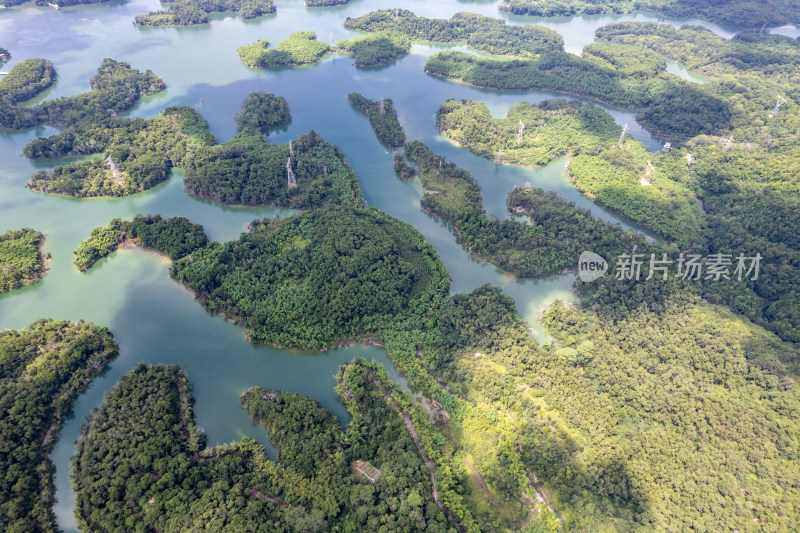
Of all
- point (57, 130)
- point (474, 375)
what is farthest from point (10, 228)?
point (474, 375)

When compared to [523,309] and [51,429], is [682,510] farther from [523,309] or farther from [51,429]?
[51,429]

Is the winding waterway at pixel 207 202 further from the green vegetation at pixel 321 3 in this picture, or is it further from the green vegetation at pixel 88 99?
the green vegetation at pixel 321 3

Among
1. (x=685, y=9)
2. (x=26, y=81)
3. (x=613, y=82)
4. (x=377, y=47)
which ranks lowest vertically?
(x=26, y=81)

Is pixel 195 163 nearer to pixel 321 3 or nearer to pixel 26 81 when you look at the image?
pixel 26 81

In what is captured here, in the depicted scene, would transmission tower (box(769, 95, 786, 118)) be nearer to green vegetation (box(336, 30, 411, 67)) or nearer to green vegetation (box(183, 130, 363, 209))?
Answer: green vegetation (box(336, 30, 411, 67))

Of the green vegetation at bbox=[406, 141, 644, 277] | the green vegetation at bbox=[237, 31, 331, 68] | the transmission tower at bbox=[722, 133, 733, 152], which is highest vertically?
the green vegetation at bbox=[237, 31, 331, 68]

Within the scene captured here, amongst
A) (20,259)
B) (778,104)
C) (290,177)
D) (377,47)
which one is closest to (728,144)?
(778,104)

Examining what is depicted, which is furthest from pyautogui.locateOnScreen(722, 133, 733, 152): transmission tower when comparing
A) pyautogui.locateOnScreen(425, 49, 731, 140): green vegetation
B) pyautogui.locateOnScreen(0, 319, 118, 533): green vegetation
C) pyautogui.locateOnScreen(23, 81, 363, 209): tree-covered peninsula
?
pyautogui.locateOnScreen(0, 319, 118, 533): green vegetation
